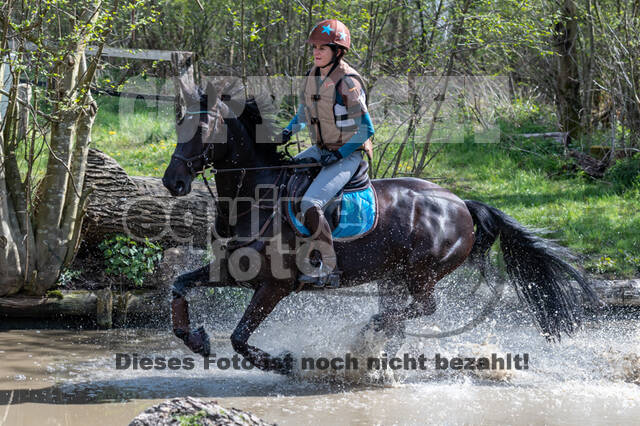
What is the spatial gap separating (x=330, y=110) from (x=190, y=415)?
2.53 m

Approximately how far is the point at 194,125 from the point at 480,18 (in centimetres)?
439

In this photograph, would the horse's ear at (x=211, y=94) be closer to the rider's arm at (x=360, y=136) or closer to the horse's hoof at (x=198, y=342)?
the rider's arm at (x=360, y=136)

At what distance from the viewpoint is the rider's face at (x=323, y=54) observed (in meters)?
5.29

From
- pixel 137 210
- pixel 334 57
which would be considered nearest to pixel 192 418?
pixel 334 57

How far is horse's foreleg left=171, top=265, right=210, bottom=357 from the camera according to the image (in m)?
5.25

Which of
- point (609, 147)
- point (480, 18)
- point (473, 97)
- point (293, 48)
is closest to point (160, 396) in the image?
point (480, 18)

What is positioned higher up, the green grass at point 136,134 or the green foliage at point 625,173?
the green grass at point 136,134

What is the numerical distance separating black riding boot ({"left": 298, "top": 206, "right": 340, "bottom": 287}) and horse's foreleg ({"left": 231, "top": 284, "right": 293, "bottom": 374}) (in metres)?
0.25

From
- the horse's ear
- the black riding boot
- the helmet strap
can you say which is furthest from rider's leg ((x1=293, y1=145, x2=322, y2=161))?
the horse's ear

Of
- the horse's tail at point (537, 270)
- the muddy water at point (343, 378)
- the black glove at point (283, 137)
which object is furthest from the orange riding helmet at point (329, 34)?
the muddy water at point (343, 378)

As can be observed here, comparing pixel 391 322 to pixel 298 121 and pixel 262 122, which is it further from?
pixel 262 122

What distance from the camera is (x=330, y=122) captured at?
542 cm

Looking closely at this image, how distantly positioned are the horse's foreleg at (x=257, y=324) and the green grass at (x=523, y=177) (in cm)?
403

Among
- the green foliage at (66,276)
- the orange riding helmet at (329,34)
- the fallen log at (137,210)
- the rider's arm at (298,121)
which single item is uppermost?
the orange riding helmet at (329,34)
